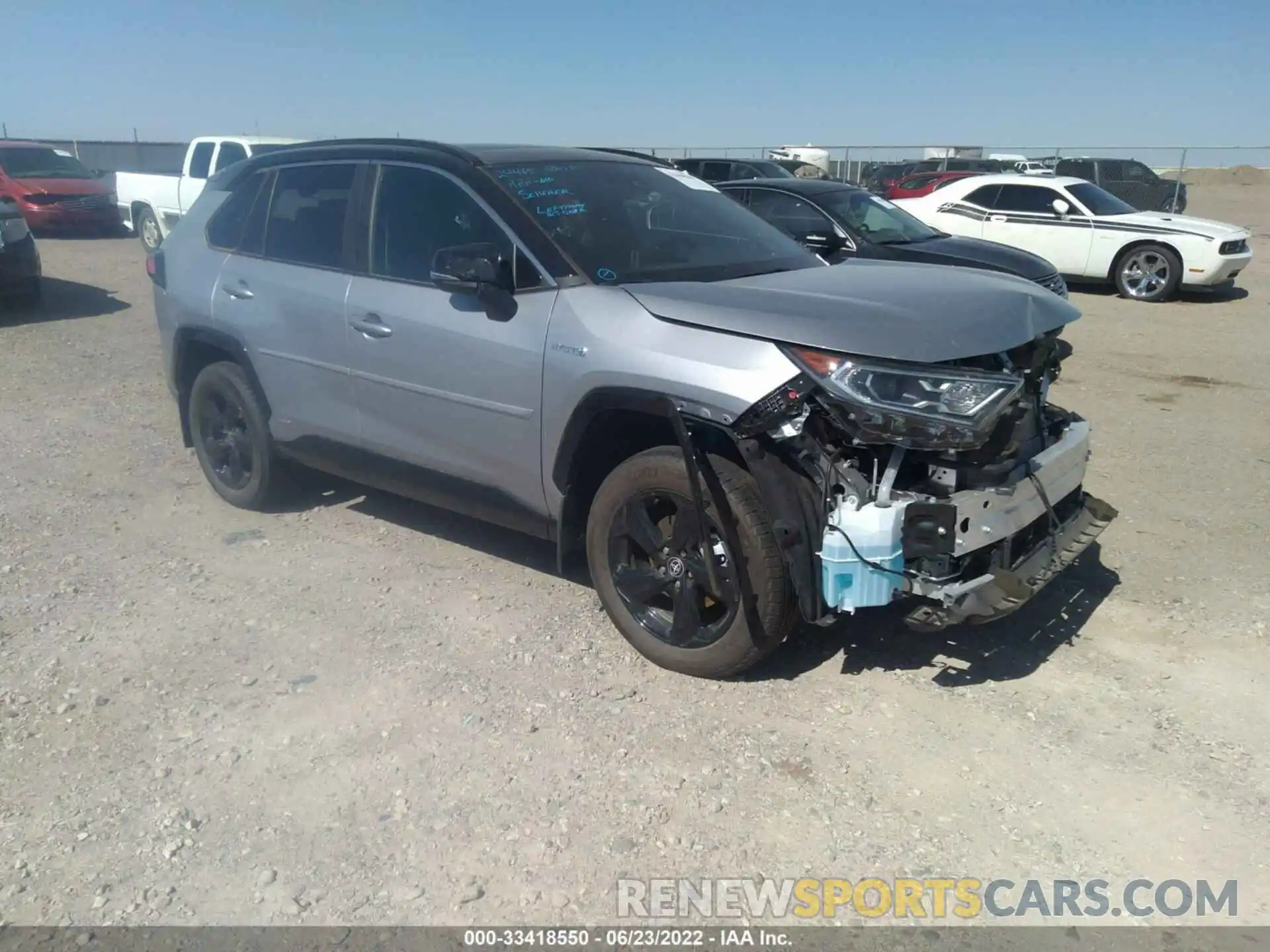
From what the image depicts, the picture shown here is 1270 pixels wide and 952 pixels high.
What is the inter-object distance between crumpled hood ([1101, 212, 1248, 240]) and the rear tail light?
40.8 feet

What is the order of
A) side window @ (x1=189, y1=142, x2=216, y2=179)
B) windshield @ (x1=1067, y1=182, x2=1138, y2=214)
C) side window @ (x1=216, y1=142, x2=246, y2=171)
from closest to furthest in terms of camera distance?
1. windshield @ (x1=1067, y1=182, x2=1138, y2=214)
2. side window @ (x1=216, y1=142, x2=246, y2=171)
3. side window @ (x1=189, y1=142, x2=216, y2=179)

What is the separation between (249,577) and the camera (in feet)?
15.7

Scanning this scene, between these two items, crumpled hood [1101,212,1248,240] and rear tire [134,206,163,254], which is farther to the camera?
rear tire [134,206,163,254]

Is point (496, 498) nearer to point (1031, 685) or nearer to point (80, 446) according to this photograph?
point (1031, 685)

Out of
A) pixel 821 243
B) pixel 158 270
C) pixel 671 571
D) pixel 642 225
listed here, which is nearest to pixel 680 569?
pixel 671 571

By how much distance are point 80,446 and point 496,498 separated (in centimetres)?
389

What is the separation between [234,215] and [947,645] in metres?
4.14

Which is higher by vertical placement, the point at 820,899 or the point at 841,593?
the point at 841,593

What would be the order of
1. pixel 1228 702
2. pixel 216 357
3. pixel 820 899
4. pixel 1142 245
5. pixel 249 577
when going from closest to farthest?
1. pixel 820 899
2. pixel 1228 702
3. pixel 249 577
4. pixel 216 357
5. pixel 1142 245

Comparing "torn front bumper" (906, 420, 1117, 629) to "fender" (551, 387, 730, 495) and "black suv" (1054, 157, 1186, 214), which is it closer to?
"fender" (551, 387, 730, 495)

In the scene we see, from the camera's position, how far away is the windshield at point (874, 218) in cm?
1038

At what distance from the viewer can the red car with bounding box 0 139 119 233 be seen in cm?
1858

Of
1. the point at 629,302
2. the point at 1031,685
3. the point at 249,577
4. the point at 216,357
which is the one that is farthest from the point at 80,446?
the point at 1031,685

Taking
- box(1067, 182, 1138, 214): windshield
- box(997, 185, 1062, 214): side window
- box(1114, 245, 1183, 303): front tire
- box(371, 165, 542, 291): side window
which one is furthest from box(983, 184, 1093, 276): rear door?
box(371, 165, 542, 291): side window
